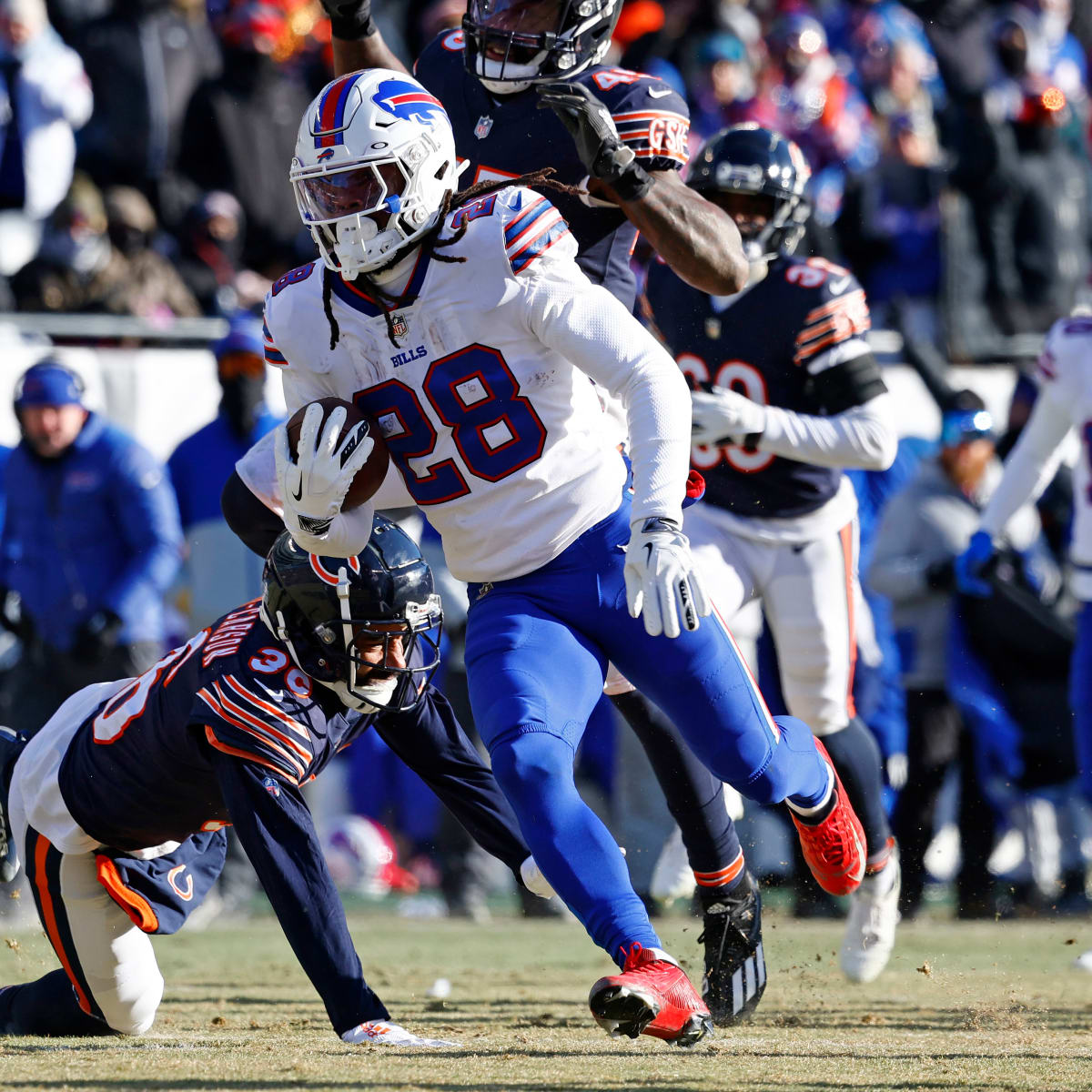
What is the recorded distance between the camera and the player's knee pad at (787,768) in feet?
13.0

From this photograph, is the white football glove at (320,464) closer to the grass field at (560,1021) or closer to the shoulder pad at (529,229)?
the shoulder pad at (529,229)

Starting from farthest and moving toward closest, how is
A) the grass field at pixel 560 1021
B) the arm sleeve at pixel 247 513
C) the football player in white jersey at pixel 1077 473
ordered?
the football player in white jersey at pixel 1077 473 < the arm sleeve at pixel 247 513 < the grass field at pixel 560 1021

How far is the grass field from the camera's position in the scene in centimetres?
344

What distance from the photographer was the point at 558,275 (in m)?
3.79

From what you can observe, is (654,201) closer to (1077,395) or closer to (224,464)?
(1077,395)

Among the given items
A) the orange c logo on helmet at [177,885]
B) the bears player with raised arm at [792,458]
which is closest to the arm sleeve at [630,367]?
the orange c logo on helmet at [177,885]

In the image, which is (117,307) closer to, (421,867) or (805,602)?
(421,867)

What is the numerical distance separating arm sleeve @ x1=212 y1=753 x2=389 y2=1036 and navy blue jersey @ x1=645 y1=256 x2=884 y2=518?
6.84 ft

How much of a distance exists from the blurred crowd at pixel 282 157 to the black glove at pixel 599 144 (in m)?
4.25

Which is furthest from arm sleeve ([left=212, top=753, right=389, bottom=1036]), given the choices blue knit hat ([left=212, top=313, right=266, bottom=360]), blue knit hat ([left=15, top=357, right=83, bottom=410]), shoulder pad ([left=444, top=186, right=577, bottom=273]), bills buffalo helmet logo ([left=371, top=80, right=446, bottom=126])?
blue knit hat ([left=212, top=313, right=266, bottom=360])

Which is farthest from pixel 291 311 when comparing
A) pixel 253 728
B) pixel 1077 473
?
pixel 1077 473

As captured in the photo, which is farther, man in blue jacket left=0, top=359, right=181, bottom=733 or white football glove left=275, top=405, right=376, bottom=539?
man in blue jacket left=0, top=359, right=181, bottom=733

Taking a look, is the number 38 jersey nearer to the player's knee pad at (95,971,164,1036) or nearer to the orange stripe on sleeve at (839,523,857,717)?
the player's knee pad at (95,971,164,1036)

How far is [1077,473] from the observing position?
6.41m
